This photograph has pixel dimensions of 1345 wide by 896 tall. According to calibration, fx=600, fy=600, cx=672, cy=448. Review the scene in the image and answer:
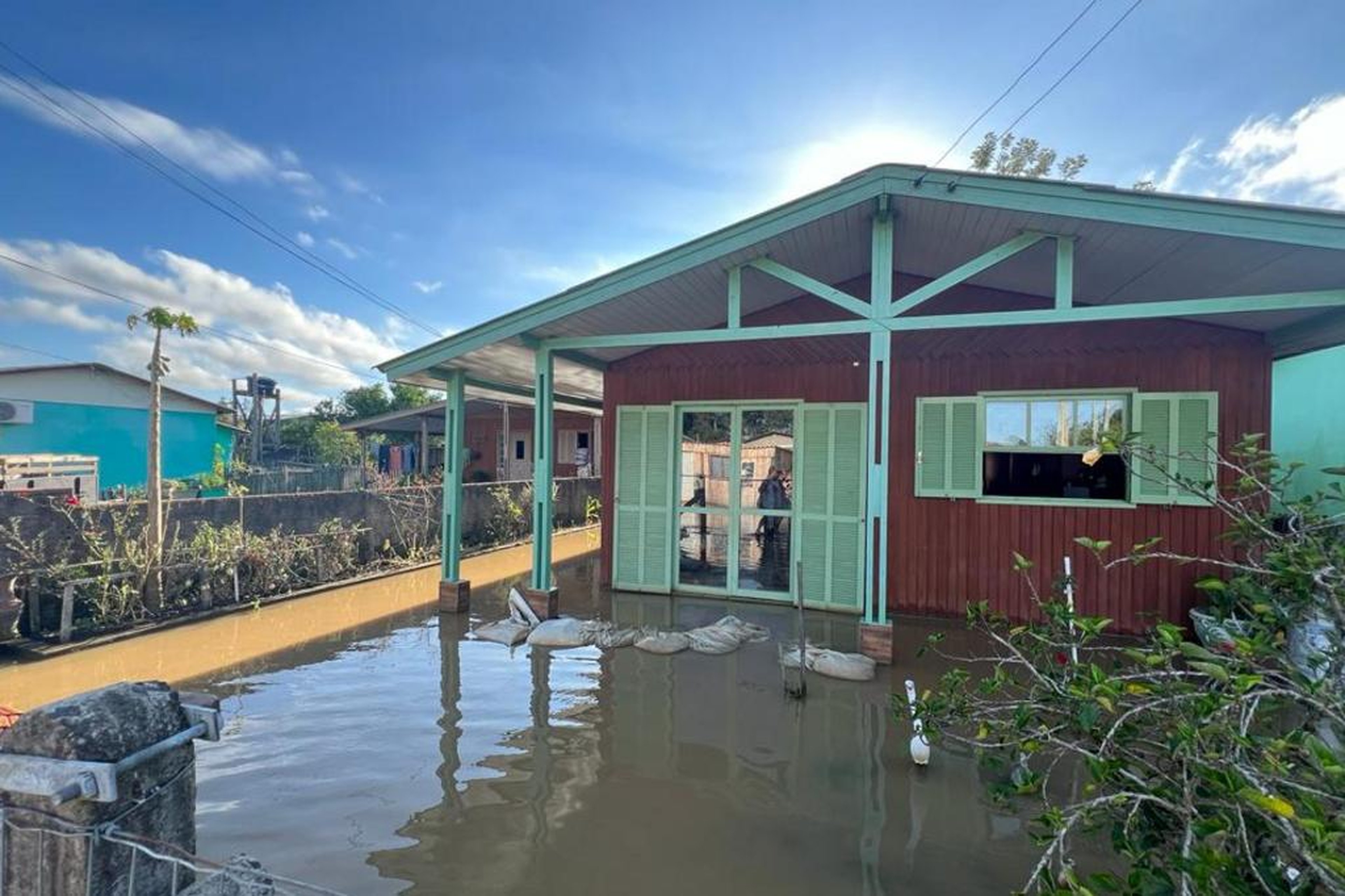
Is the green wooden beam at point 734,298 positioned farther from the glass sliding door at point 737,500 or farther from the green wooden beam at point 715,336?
the glass sliding door at point 737,500

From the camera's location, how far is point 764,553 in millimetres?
6684

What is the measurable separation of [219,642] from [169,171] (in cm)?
1034

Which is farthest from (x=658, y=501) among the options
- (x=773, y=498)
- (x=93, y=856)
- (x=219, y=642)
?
(x=93, y=856)

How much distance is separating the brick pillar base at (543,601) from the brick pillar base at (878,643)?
297 cm

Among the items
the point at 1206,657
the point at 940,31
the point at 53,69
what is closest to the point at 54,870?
the point at 1206,657

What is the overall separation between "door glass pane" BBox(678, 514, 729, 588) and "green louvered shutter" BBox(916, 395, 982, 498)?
2.13 m

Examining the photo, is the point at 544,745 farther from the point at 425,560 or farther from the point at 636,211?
the point at 636,211

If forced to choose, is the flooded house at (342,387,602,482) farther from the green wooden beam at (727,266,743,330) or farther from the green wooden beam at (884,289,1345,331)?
the green wooden beam at (884,289,1345,331)

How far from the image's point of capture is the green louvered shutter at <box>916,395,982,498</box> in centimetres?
599

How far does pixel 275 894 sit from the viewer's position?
137 centimetres

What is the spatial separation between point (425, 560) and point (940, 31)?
9076 millimetres

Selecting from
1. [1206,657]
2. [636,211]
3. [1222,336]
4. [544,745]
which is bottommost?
[544,745]

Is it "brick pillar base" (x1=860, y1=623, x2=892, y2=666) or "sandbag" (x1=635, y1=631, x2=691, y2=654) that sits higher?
"brick pillar base" (x1=860, y1=623, x2=892, y2=666)

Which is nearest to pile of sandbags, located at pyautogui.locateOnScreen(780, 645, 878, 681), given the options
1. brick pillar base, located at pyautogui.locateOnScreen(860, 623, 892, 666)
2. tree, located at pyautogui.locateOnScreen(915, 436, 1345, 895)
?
brick pillar base, located at pyautogui.locateOnScreen(860, 623, 892, 666)
